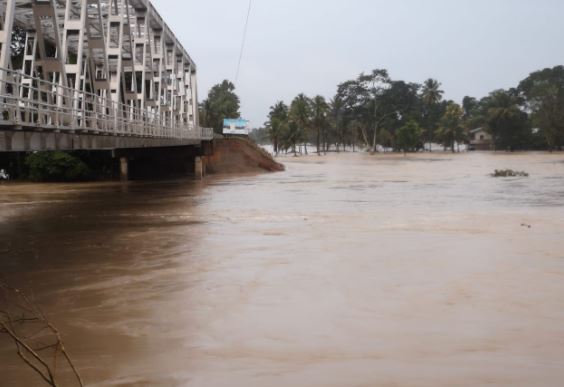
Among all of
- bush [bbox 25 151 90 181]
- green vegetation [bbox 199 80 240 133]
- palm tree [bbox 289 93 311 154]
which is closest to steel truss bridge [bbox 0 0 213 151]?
bush [bbox 25 151 90 181]

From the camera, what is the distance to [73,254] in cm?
1470

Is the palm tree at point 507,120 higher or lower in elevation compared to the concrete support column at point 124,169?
higher

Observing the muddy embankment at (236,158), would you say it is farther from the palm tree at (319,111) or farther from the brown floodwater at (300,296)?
the palm tree at (319,111)

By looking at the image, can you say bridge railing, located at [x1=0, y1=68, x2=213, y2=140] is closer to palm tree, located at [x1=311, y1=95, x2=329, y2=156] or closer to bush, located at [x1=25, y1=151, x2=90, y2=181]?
bush, located at [x1=25, y1=151, x2=90, y2=181]

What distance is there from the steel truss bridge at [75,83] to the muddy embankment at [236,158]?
2.87 m

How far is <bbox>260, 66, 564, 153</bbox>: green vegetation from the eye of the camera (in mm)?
105688

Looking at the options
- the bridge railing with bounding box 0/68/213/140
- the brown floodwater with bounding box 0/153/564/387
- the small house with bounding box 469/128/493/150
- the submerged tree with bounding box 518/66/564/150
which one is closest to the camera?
the brown floodwater with bounding box 0/153/564/387

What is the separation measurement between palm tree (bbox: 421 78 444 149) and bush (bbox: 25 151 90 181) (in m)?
95.7

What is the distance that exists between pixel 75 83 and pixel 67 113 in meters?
7.13

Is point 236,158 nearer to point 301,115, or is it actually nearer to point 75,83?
point 75,83

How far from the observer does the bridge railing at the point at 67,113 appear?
13.4 m

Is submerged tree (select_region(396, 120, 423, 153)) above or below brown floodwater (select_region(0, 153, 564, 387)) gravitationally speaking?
above

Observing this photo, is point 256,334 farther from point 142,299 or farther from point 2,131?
point 2,131

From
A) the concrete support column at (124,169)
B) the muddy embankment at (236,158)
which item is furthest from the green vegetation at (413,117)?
the concrete support column at (124,169)
